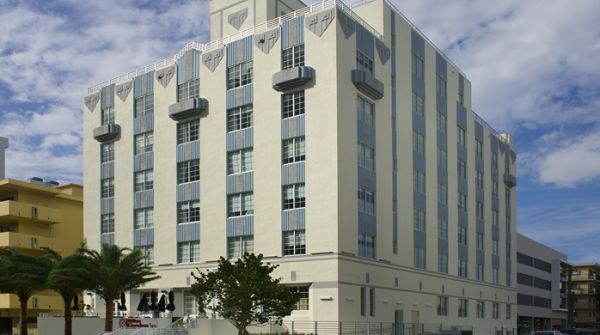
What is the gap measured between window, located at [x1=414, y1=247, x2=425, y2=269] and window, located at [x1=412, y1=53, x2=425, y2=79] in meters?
14.9

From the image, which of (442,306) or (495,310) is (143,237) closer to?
(442,306)

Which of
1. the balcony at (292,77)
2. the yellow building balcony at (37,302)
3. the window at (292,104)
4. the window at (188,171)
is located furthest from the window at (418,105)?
the yellow building balcony at (37,302)

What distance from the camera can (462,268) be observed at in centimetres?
7375

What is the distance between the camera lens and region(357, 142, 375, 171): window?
56.0m

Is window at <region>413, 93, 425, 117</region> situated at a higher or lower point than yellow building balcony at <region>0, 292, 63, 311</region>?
higher

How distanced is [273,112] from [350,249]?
11618 millimetres

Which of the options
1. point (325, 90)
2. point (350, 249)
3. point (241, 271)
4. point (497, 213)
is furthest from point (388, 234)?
point (497, 213)

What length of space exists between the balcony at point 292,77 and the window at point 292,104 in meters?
0.72

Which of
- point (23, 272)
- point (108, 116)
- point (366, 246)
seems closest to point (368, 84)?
point (366, 246)

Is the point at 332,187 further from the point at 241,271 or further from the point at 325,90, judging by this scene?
the point at 241,271

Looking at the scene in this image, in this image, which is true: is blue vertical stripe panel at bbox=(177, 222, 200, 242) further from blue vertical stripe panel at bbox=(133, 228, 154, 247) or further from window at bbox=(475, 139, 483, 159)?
window at bbox=(475, 139, 483, 159)

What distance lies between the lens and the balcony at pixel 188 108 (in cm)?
6091

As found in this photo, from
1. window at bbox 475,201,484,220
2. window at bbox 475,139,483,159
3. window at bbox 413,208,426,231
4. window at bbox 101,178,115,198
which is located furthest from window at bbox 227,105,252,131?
window at bbox 475,201,484,220

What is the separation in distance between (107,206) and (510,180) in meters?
46.3
